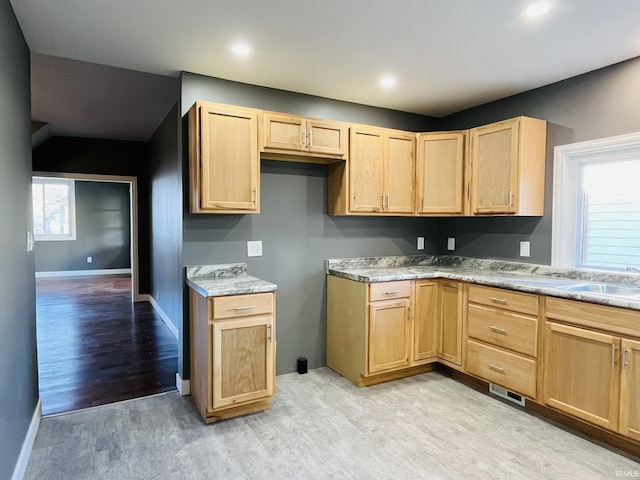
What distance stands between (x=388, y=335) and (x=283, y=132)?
6.08 ft

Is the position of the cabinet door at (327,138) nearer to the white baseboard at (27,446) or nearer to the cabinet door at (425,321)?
the cabinet door at (425,321)

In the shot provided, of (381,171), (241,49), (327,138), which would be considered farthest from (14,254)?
(381,171)

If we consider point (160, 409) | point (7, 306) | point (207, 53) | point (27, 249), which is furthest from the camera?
point (160, 409)

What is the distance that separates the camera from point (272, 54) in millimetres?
2621

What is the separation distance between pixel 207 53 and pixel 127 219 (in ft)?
27.0

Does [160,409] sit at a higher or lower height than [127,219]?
lower

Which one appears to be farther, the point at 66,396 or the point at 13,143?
the point at 66,396

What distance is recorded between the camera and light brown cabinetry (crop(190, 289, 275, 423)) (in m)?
2.52

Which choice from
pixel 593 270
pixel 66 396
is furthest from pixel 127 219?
pixel 593 270

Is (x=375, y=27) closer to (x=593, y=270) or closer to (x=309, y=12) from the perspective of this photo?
(x=309, y=12)

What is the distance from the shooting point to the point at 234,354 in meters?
2.57

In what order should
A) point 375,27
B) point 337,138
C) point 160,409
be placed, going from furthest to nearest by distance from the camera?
point 337,138 → point 160,409 → point 375,27

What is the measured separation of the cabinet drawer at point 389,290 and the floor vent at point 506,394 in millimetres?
958

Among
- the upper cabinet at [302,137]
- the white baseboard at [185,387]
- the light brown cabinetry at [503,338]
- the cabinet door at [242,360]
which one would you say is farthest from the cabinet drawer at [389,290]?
the white baseboard at [185,387]
